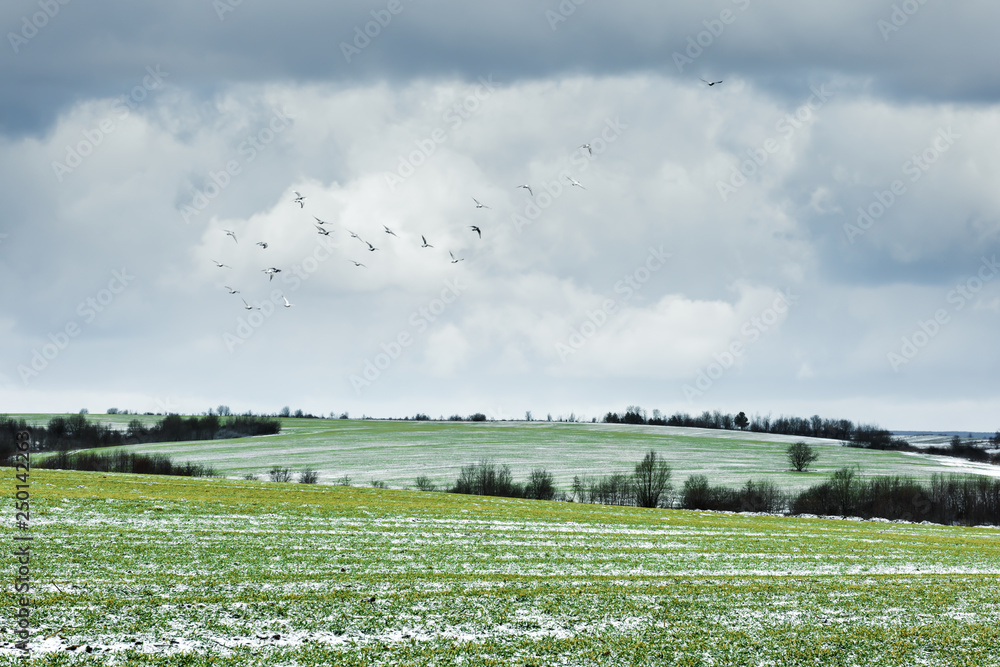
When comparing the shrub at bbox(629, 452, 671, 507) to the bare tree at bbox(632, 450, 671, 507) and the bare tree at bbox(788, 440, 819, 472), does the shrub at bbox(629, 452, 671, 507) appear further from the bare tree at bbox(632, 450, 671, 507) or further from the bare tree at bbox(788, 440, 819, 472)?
the bare tree at bbox(788, 440, 819, 472)

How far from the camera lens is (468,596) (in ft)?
68.7

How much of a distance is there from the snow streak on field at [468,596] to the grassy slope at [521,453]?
68449 millimetres

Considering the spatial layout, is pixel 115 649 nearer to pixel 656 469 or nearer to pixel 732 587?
pixel 732 587

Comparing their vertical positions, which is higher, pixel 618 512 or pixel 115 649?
pixel 115 649

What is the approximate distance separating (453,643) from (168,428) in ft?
603

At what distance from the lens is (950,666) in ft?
52.9

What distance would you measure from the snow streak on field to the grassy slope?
68449 mm

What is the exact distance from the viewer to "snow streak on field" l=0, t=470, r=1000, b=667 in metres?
16.0

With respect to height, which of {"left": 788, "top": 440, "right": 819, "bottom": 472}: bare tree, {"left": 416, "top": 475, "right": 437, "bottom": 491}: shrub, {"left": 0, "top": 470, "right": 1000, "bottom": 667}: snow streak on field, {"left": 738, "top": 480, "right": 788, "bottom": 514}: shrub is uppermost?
{"left": 0, "top": 470, "right": 1000, "bottom": 667}: snow streak on field

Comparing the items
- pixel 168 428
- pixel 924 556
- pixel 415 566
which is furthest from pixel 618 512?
pixel 168 428

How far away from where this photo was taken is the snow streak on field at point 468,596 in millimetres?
15969

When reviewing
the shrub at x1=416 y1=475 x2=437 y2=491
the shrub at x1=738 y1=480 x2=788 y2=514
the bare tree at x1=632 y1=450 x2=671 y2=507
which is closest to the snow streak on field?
the shrub at x1=738 y1=480 x2=788 y2=514

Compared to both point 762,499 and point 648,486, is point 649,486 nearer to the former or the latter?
point 648,486

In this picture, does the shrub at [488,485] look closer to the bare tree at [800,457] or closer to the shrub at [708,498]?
the shrub at [708,498]
